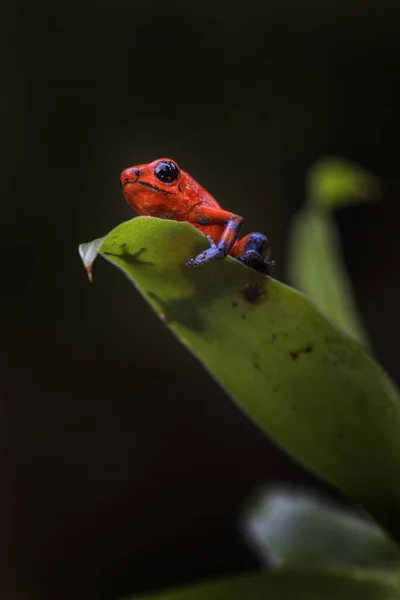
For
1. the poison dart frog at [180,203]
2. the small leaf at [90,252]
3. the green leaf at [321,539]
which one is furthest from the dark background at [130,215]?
the small leaf at [90,252]

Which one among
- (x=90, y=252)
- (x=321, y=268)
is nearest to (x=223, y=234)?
(x=90, y=252)

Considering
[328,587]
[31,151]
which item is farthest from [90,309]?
[328,587]

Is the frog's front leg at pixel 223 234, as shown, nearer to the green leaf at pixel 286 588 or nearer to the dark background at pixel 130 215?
the green leaf at pixel 286 588

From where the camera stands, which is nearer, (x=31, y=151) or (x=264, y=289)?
(x=264, y=289)

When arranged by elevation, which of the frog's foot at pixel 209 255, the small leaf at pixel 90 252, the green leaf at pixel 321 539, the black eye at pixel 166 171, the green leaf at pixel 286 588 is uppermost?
the black eye at pixel 166 171

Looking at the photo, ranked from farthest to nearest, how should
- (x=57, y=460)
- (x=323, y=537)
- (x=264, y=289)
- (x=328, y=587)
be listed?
1. (x=57, y=460)
2. (x=323, y=537)
3. (x=328, y=587)
4. (x=264, y=289)

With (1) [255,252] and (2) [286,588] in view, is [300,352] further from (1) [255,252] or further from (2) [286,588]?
(2) [286,588]

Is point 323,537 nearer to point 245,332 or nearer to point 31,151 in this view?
point 245,332

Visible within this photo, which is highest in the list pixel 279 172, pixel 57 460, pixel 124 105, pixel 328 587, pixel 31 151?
pixel 124 105
